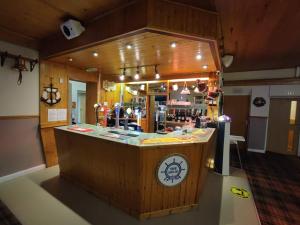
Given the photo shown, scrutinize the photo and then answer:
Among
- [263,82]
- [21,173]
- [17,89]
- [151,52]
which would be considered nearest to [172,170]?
[151,52]

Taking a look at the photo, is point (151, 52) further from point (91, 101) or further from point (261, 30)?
point (91, 101)

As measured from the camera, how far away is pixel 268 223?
219cm

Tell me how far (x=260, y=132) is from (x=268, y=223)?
14.0ft

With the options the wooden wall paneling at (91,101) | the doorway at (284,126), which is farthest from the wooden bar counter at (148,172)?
the doorway at (284,126)

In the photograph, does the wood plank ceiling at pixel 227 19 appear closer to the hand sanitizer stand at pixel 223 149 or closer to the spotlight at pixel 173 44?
the spotlight at pixel 173 44

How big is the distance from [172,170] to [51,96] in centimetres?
324

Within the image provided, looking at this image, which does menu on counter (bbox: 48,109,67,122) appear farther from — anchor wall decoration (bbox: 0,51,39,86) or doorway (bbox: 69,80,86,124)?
doorway (bbox: 69,80,86,124)

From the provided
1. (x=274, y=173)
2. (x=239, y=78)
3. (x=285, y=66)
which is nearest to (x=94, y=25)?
(x=274, y=173)

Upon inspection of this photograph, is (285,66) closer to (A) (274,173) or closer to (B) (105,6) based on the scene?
(A) (274,173)

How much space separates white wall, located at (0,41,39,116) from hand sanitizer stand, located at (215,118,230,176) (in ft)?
13.3

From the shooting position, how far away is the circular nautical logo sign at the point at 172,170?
218 cm

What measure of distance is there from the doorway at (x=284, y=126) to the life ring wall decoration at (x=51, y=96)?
646cm

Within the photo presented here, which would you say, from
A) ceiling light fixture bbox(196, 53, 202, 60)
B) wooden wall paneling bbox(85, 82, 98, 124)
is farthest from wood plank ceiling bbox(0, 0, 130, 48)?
wooden wall paneling bbox(85, 82, 98, 124)

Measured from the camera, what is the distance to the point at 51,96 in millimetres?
3879
